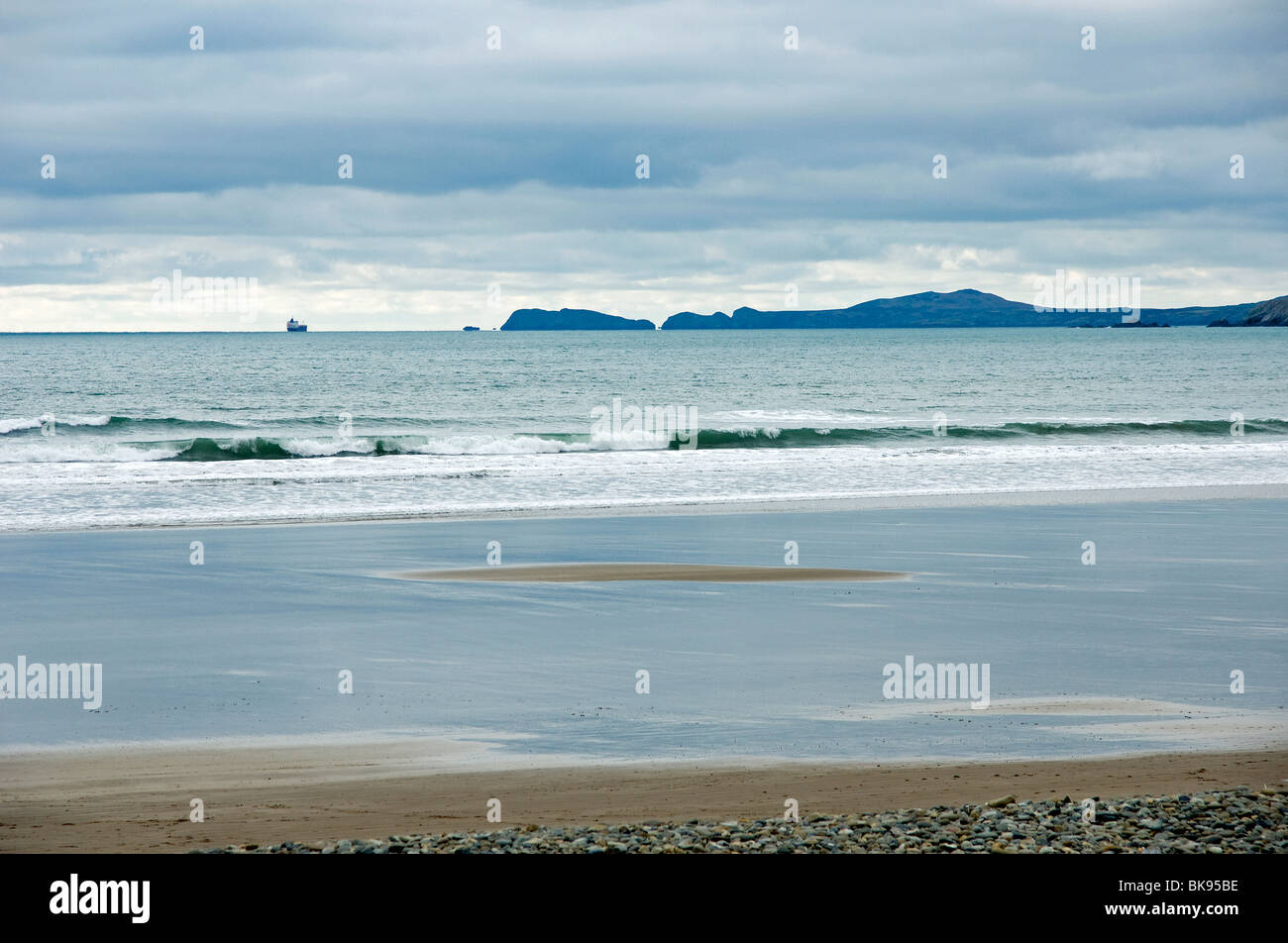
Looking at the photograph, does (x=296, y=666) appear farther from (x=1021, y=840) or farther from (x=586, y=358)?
(x=586, y=358)

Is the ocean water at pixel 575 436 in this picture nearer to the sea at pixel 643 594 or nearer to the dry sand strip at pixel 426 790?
the sea at pixel 643 594

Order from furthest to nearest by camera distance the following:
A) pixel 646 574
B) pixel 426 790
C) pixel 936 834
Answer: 1. pixel 646 574
2. pixel 426 790
3. pixel 936 834

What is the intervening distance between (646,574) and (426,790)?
337 inches

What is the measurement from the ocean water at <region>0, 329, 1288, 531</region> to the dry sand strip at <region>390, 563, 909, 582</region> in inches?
282

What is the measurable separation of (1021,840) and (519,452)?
116 ft

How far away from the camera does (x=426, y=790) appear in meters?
7.68

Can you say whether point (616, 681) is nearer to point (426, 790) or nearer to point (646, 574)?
point (426, 790)

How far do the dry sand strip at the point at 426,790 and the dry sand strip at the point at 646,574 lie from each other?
741cm

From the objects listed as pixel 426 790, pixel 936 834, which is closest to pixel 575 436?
pixel 426 790

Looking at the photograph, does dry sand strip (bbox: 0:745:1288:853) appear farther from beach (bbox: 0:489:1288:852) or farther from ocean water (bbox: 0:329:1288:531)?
ocean water (bbox: 0:329:1288:531)

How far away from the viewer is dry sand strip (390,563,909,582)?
1575cm

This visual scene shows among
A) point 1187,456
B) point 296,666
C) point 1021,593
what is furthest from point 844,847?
point 1187,456

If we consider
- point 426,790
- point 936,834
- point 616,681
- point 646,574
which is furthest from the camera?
point 646,574

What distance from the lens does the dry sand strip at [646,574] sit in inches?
620
